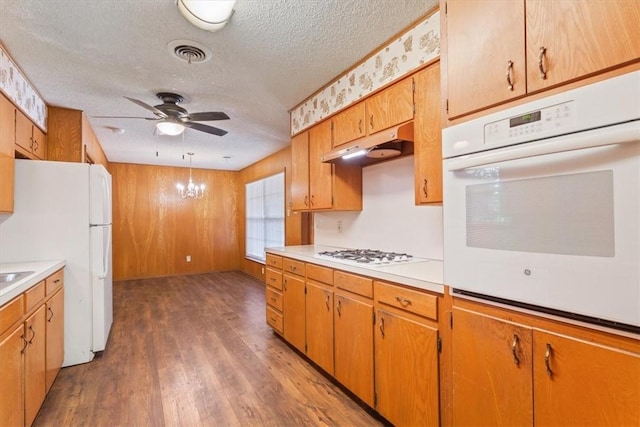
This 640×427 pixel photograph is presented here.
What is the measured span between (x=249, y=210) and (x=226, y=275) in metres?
1.48

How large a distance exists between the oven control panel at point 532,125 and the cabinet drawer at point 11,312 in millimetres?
2338

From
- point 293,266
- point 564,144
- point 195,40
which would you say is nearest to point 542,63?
point 564,144

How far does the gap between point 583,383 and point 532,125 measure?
871 millimetres

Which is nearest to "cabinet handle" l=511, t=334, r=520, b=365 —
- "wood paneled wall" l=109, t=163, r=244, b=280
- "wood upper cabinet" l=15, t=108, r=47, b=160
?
"wood upper cabinet" l=15, t=108, r=47, b=160

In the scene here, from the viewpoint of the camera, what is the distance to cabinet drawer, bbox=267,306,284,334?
10.1 ft

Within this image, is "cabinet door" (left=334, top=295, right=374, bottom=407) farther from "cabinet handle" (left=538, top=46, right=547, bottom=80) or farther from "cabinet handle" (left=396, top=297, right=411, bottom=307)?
"cabinet handle" (left=538, top=46, right=547, bottom=80)

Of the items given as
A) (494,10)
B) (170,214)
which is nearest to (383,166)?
(494,10)

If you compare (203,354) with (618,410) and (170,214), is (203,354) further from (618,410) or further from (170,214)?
(170,214)

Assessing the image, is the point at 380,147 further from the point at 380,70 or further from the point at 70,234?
→ the point at 70,234

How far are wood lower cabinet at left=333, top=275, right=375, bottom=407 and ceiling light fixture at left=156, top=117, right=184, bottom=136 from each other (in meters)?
2.11

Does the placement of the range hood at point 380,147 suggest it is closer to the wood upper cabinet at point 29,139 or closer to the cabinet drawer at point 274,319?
the cabinet drawer at point 274,319

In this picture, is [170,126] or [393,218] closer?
[393,218]

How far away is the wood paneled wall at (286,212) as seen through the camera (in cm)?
460

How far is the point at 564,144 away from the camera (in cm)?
98
